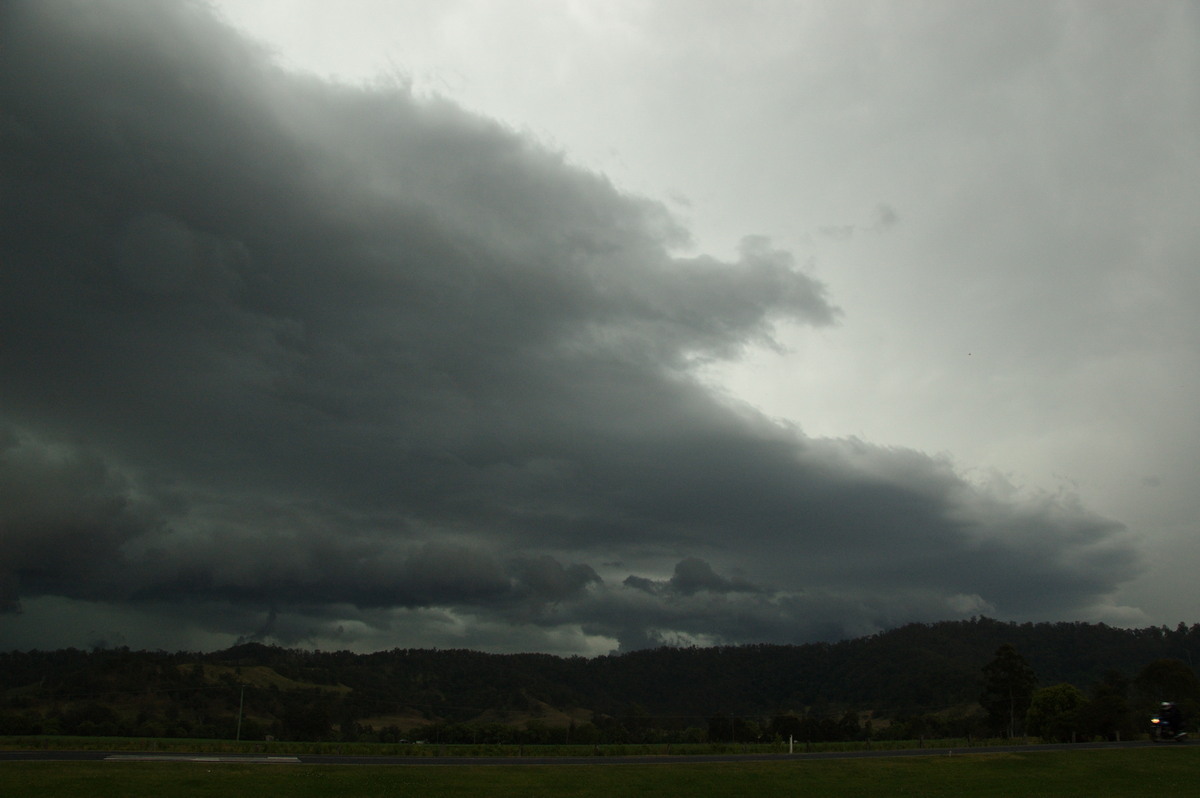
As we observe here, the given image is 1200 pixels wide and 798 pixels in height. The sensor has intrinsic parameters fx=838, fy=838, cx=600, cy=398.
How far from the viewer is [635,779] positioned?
56.9 m

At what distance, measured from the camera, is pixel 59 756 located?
61.3m

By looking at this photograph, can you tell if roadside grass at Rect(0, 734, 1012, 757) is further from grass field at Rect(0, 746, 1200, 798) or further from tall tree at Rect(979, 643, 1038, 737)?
tall tree at Rect(979, 643, 1038, 737)

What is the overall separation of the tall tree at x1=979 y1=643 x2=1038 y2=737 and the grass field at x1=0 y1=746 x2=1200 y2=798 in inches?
2909

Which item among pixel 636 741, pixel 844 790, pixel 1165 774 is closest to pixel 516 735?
pixel 636 741

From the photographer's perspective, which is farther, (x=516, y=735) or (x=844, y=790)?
(x=516, y=735)

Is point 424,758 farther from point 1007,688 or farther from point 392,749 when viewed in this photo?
point 1007,688

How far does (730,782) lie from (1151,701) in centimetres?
11233

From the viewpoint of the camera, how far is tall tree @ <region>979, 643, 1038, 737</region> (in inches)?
5443

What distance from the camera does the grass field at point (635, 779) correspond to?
158 feet

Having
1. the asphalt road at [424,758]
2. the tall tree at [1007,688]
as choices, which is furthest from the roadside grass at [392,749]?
the tall tree at [1007,688]

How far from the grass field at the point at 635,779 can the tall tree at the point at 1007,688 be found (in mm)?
73885

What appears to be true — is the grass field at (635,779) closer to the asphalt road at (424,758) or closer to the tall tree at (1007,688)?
the asphalt road at (424,758)

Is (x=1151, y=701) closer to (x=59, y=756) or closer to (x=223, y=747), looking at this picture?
(x=223, y=747)

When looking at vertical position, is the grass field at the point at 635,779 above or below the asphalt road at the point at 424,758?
above
